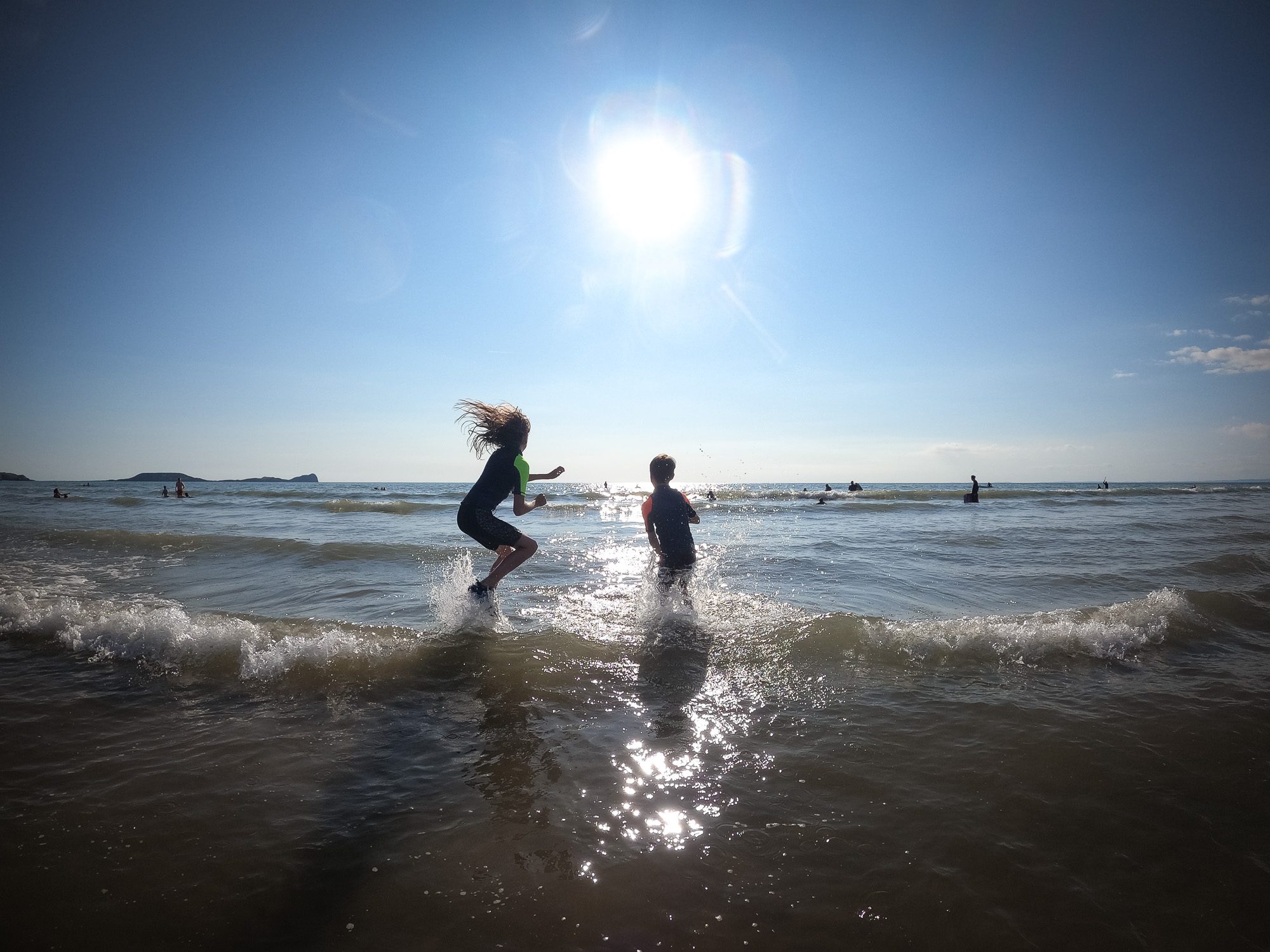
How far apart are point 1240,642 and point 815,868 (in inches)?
256

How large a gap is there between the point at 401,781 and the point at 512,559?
13.1 ft

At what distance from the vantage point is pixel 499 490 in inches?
277

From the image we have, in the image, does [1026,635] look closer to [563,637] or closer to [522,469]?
[563,637]

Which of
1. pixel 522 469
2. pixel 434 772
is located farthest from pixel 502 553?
pixel 434 772

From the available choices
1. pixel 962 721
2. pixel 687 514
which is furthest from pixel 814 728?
pixel 687 514

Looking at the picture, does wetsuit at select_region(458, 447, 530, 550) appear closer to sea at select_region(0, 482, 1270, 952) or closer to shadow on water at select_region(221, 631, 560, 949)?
sea at select_region(0, 482, 1270, 952)

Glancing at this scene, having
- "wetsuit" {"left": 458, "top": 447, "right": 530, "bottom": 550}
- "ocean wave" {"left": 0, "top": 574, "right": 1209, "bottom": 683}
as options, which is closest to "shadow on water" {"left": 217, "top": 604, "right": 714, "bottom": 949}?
"ocean wave" {"left": 0, "top": 574, "right": 1209, "bottom": 683}

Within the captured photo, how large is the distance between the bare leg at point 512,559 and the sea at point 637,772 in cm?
40

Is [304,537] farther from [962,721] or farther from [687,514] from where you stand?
[962,721]

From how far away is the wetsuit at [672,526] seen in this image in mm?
7629

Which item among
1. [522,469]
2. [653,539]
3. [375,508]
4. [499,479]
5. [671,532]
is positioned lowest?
[375,508]

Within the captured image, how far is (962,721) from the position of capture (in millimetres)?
4055

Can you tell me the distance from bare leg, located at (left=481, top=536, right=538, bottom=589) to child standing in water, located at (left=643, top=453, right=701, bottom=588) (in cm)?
159

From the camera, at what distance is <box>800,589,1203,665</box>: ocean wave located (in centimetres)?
547
